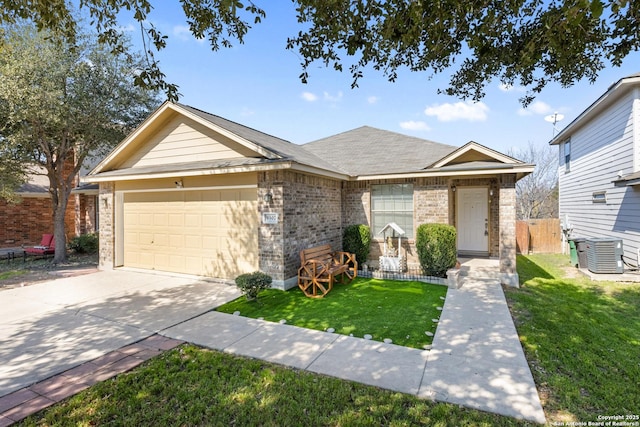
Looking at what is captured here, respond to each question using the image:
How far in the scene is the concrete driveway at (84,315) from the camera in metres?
4.25

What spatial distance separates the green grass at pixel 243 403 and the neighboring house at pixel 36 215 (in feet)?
45.5

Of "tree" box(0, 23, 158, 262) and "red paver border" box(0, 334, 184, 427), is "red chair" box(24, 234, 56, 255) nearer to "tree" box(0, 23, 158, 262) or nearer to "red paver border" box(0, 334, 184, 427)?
"tree" box(0, 23, 158, 262)

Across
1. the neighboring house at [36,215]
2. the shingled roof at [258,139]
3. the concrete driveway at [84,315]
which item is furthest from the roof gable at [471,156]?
the neighboring house at [36,215]

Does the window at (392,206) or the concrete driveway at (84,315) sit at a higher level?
the window at (392,206)

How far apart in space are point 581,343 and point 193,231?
889 cm

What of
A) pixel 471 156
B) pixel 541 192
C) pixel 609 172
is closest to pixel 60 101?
pixel 471 156

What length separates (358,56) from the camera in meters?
5.09

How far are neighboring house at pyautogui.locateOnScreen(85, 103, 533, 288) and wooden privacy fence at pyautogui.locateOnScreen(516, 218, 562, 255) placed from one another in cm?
478

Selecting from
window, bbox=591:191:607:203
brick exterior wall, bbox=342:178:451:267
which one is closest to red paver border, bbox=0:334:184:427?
brick exterior wall, bbox=342:178:451:267

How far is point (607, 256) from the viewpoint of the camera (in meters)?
9.09

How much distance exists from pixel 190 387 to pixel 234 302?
10.5 ft

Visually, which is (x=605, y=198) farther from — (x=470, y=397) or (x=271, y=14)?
(x=271, y=14)

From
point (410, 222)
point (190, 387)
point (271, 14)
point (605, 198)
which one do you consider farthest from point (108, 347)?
point (605, 198)

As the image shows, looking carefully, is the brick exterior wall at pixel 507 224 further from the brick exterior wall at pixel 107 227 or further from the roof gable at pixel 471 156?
the brick exterior wall at pixel 107 227
